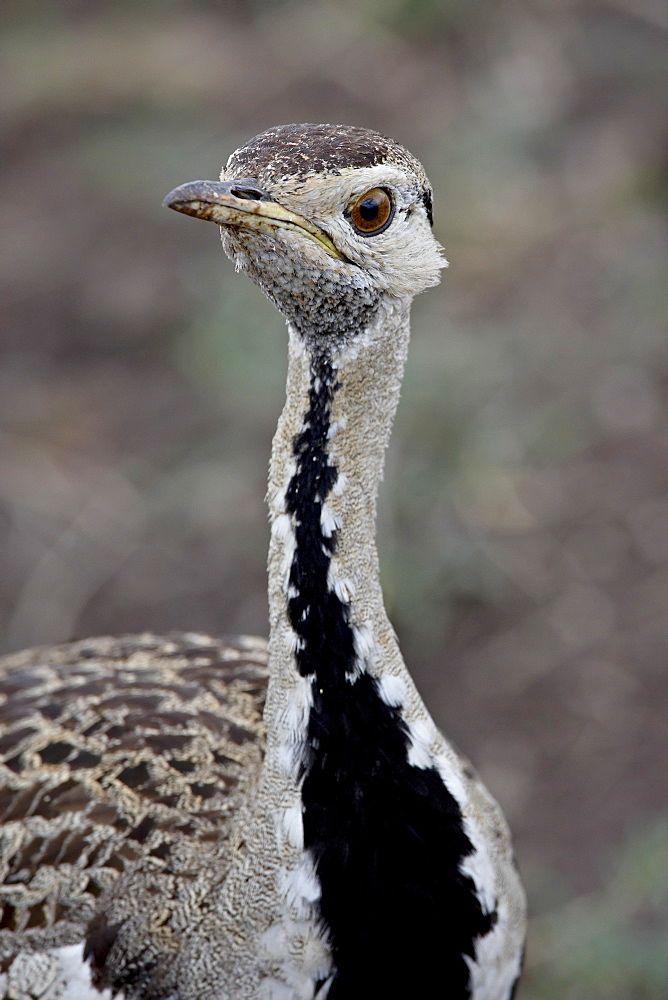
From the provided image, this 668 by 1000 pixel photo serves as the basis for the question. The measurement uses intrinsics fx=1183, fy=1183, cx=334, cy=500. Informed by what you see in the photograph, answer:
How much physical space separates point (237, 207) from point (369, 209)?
A: 0.93ft

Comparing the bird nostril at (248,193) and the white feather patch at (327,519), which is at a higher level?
the bird nostril at (248,193)

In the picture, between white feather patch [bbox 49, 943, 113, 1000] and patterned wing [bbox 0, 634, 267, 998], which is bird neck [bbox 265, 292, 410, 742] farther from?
white feather patch [bbox 49, 943, 113, 1000]

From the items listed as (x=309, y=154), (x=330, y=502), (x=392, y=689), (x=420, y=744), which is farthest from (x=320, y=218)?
(x=420, y=744)

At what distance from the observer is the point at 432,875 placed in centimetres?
241

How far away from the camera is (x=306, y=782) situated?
91.4 inches

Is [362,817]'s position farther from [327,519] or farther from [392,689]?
[327,519]

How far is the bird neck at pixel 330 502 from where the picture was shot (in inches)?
86.4

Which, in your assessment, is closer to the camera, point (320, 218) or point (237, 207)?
point (237, 207)

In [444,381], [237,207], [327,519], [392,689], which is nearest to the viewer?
[237,207]

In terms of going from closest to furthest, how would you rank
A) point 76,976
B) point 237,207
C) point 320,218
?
1. point 237,207
2. point 320,218
3. point 76,976

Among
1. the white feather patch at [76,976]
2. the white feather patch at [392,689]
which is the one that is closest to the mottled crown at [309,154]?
the white feather patch at [392,689]

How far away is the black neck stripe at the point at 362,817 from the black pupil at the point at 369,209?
279 millimetres

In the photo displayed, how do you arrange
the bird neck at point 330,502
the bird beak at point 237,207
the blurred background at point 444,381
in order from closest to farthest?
1. the bird beak at point 237,207
2. the bird neck at point 330,502
3. the blurred background at point 444,381

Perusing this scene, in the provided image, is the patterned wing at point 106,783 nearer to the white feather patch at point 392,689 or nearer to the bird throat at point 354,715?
the bird throat at point 354,715
